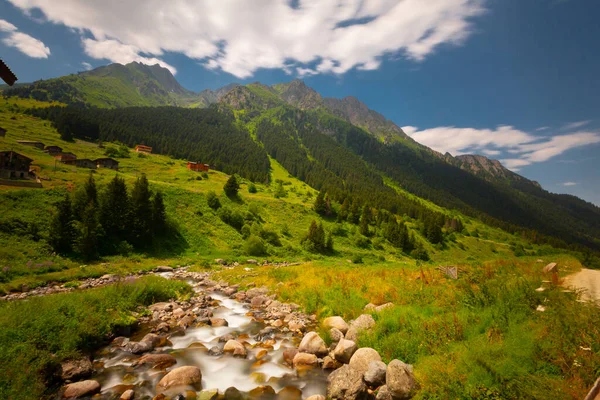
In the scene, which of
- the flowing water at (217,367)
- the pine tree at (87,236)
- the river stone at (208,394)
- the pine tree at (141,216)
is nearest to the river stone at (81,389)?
the flowing water at (217,367)

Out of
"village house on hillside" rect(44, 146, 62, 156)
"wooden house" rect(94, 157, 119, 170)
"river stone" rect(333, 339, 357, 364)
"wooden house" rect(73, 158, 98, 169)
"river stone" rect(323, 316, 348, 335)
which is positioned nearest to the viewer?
"river stone" rect(333, 339, 357, 364)

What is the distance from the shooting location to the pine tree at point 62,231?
1137 inches

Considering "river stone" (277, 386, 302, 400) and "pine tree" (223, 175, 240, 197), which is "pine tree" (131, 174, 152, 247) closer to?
"pine tree" (223, 175, 240, 197)

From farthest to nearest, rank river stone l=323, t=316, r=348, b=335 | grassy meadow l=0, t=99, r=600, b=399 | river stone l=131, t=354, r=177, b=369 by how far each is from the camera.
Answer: river stone l=323, t=316, r=348, b=335 → river stone l=131, t=354, r=177, b=369 → grassy meadow l=0, t=99, r=600, b=399

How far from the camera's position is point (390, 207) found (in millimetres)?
145250

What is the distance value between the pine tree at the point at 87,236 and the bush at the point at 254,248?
833 inches

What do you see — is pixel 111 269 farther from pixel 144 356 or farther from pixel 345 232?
pixel 345 232

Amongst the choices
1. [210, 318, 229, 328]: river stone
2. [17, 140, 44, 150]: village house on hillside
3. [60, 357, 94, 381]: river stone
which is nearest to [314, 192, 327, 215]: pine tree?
[210, 318, 229, 328]: river stone

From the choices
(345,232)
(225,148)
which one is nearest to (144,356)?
(345,232)

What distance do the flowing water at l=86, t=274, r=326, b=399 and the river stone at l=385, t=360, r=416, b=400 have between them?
7.83 ft

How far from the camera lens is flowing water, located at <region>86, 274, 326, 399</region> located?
876cm

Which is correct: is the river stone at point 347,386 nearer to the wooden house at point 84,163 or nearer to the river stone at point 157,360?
the river stone at point 157,360

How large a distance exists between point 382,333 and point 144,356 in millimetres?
9731

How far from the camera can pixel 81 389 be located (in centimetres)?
816
